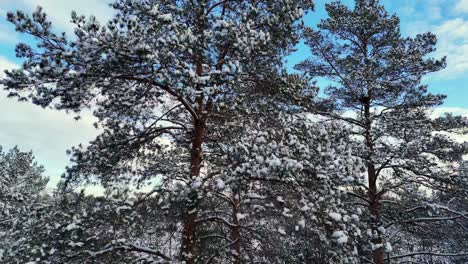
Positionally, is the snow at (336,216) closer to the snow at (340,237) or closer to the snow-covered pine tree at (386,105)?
the snow at (340,237)

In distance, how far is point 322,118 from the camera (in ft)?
36.0

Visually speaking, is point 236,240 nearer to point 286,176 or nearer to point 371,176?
point 286,176

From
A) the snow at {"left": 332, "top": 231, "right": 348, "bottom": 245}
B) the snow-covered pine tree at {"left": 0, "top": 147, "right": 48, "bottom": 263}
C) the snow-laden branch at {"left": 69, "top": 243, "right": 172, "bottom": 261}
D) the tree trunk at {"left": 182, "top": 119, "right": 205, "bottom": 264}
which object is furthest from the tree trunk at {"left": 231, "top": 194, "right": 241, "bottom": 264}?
the snow-covered pine tree at {"left": 0, "top": 147, "right": 48, "bottom": 263}

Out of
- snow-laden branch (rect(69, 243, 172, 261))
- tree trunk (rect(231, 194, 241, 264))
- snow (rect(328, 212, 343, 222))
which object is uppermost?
snow (rect(328, 212, 343, 222))

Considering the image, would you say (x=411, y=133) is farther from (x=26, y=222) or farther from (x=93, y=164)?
(x=26, y=222)

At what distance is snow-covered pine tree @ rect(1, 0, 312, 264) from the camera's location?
202 inches

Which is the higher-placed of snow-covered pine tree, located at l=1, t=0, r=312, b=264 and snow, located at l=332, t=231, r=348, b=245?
snow-covered pine tree, located at l=1, t=0, r=312, b=264

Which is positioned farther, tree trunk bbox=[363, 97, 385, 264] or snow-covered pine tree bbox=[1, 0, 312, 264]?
tree trunk bbox=[363, 97, 385, 264]

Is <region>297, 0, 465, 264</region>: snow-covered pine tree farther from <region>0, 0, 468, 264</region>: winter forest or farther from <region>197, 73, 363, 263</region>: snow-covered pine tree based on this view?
<region>197, 73, 363, 263</region>: snow-covered pine tree

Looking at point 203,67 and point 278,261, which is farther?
point 203,67

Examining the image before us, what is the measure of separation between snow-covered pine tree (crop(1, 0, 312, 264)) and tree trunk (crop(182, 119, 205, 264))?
0.06ft

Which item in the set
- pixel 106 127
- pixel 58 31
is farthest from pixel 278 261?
pixel 58 31

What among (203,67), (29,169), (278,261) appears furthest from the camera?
(29,169)

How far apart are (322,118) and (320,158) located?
572 centimetres
